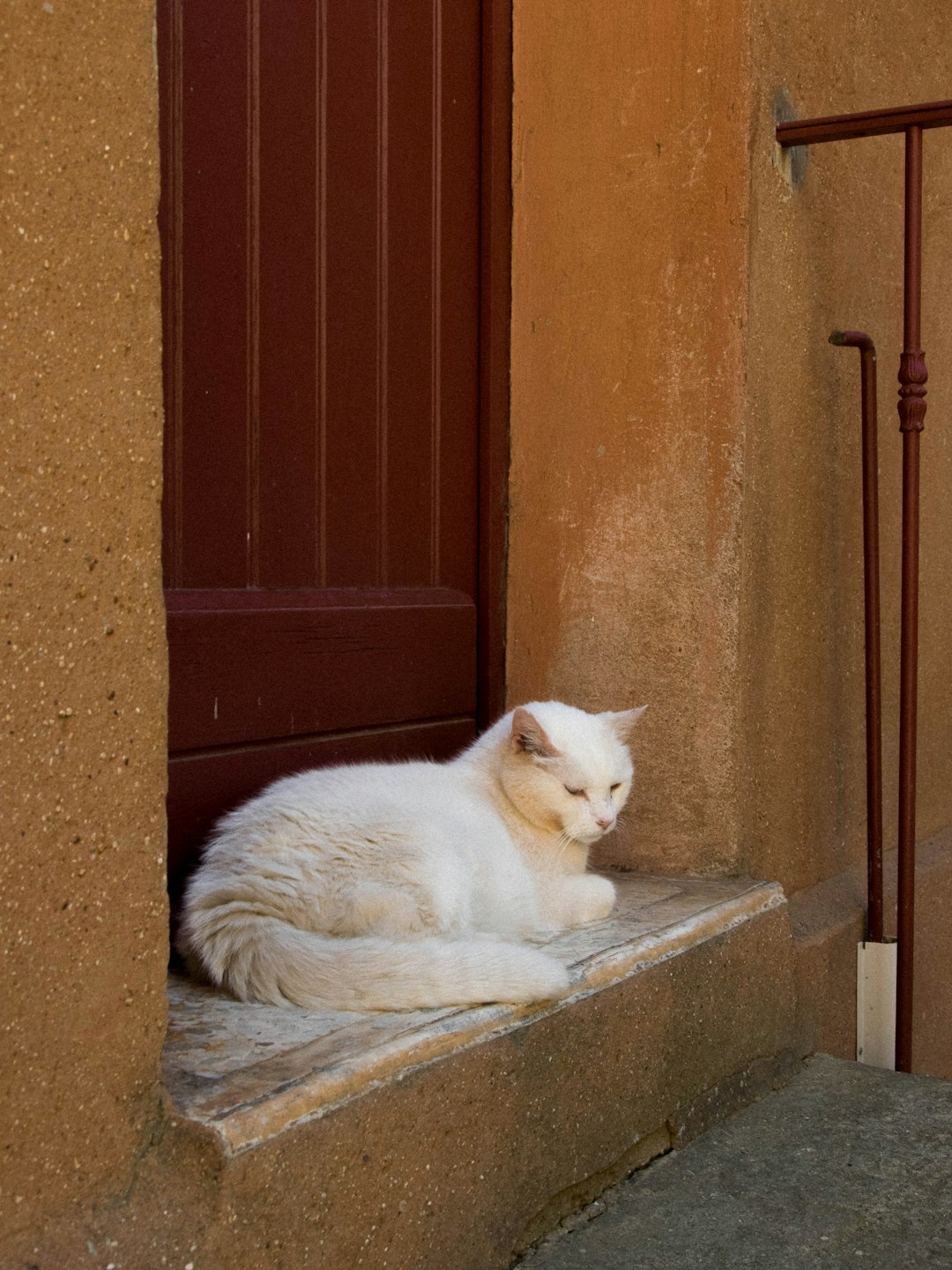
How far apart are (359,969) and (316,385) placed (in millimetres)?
1334

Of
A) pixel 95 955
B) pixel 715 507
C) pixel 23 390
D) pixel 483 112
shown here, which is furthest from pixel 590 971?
pixel 483 112

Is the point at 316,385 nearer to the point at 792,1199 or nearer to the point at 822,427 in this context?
the point at 822,427

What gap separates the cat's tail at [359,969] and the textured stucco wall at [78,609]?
0.38 metres

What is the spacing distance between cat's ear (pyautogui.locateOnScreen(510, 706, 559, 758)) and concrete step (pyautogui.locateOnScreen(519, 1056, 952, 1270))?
80 centimetres

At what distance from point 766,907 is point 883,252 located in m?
1.86

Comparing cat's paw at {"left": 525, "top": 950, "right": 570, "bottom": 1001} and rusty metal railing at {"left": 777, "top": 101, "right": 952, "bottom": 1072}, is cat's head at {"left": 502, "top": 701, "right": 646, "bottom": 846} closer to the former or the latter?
cat's paw at {"left": 525, "top": 950, "right": 570, "bottom": 1001}

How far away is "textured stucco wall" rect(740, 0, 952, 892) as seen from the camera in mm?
3035

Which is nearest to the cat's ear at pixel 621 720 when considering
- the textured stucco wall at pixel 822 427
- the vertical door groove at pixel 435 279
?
the textured stucco wall at pixel 822 427

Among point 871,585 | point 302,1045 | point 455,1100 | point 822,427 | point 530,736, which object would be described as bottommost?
point 455,1100

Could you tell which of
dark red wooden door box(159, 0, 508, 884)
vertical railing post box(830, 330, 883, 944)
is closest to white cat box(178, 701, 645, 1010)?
dark red wooden door box(159, 0, 508, 884)

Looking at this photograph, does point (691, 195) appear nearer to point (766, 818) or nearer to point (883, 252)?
point (883, 252)

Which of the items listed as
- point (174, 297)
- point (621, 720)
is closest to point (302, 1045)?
point (621, 720)

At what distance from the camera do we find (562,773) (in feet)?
8.61

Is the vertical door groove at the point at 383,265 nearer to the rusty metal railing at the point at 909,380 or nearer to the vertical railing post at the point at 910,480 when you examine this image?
the rusty metal railing at the point at 909,380
